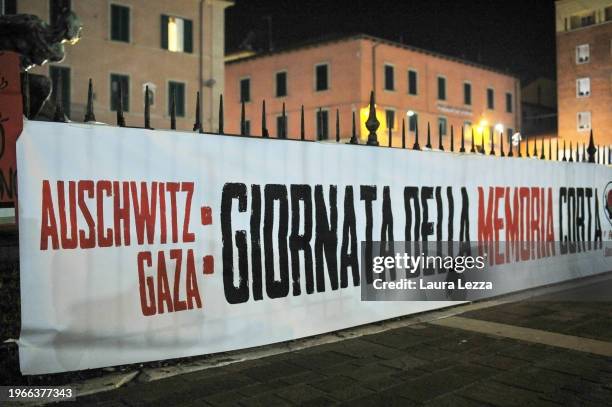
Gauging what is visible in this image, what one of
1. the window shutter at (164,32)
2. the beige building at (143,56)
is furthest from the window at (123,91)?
the window shutter at (164,32)

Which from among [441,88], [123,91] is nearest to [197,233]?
[123,91]

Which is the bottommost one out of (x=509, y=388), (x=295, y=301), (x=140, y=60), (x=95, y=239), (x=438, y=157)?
(x=509, y=388)

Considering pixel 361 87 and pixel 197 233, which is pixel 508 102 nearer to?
pixel 361 87

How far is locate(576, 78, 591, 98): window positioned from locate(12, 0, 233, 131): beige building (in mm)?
29601

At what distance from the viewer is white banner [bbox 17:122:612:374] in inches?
155

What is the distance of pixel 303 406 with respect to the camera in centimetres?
355

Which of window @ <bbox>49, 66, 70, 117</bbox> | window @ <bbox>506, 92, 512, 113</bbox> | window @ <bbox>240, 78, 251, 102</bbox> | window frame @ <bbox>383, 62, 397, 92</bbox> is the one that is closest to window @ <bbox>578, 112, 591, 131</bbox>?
window @ <bbox>506, 92, 512, 113</bbox>

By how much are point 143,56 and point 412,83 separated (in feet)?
59.9

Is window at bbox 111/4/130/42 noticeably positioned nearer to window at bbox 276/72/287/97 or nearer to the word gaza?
window at bbox 276/72/287/97

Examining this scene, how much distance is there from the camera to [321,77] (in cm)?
3512

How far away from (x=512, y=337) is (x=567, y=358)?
734mm

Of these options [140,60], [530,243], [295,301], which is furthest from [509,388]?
[140,60]

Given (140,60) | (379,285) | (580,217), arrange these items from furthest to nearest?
(140,60), (580,217), (379,285)

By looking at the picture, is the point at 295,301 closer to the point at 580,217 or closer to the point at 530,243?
the point at 530,243
